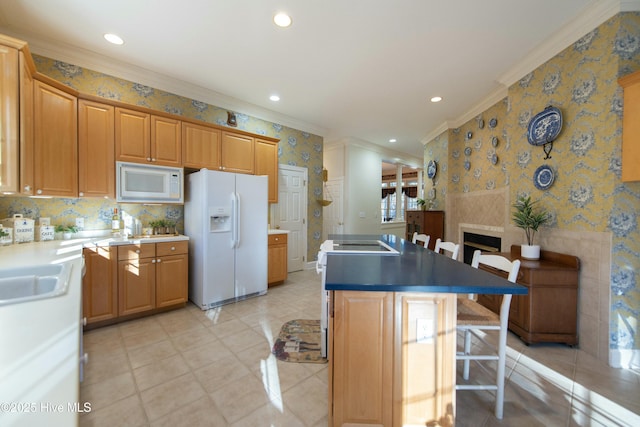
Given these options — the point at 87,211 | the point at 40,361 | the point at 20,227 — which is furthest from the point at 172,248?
the point at 40,361

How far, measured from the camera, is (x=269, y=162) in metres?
3.93

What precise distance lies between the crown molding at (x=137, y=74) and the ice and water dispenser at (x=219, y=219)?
1.70 m

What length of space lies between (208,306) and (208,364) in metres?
1.12

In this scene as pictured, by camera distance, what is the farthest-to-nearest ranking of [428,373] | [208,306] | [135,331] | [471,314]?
[208,306] → [135,331] → [471,314] → [428,373]

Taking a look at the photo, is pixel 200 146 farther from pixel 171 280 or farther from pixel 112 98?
pixel 171 280

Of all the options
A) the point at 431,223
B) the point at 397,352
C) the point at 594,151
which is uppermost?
the point at 594,151

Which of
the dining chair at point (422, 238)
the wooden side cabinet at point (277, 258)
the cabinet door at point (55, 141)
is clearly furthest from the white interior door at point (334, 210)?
the cabinet door at point (55, 141)

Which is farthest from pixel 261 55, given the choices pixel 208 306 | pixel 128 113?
pixel 208 306

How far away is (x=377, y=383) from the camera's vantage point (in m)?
1.25

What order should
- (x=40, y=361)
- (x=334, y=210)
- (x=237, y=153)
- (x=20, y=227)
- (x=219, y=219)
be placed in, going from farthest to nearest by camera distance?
(x=334, y=210) < (x=237, y=153) < (x=219, y=219) < (x=20, y=227) < (x=40, y=361)

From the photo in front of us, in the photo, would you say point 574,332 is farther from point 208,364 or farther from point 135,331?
point 135,331

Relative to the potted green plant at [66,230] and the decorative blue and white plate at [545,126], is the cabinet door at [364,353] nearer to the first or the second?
the decorative blue and white plate at [545,126]

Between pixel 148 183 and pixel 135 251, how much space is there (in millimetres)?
771

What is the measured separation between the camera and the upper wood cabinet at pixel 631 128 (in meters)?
1.79
